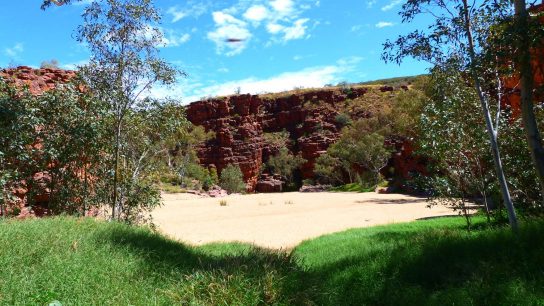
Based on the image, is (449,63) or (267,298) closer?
(267,298)

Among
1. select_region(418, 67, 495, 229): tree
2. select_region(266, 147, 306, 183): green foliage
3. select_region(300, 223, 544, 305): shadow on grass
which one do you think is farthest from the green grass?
select_region(266, 147, 306, 183): green foliage

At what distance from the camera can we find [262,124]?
94750 mm

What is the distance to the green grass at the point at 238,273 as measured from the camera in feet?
15.3

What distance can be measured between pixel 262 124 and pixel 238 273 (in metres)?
89.5

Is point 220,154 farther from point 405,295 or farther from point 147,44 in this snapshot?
point 405,295

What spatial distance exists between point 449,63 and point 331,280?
17.9 feet

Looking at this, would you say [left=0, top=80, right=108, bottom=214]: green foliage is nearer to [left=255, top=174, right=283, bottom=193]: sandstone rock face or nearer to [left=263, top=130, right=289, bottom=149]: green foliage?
[left=255, top=174, right=283, bottom=193]: sandstone rock face

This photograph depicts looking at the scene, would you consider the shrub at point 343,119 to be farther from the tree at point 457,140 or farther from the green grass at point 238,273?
the green grass at point 238,273

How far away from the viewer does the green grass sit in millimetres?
4660

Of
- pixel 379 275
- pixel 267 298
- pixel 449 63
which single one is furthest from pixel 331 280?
pixel 449 63

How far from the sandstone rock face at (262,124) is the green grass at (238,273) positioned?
2607 inches

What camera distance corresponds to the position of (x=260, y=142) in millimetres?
86188

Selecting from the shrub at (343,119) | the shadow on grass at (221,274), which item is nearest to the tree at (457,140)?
the shadow on grass at (221,274)

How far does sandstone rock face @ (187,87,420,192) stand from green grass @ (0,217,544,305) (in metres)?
66.2
